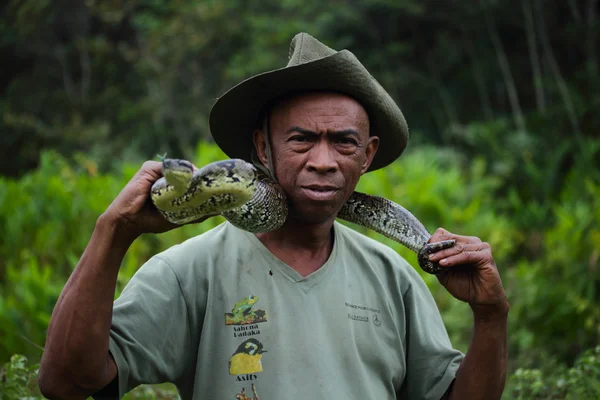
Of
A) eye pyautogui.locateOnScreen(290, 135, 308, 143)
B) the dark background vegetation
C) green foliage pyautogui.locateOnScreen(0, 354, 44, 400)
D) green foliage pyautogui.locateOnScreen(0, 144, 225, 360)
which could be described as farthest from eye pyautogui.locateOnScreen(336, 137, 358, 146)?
the dark background vegetation

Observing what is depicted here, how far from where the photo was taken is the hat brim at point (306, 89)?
9.63ft

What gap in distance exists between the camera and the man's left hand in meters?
2.96

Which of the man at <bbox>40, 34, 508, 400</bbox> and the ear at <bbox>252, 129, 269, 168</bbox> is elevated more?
the ear at <bbox>252, 129, 269, 168</bbox>

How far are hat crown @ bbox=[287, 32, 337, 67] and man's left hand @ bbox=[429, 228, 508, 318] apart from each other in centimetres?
90

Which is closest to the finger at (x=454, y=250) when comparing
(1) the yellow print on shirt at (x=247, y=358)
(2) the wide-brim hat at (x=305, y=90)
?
(2) the wide-brim hat at (x=305, y=90)

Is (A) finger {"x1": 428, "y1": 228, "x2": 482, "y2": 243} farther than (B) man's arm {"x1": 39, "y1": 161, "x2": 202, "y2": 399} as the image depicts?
Yes

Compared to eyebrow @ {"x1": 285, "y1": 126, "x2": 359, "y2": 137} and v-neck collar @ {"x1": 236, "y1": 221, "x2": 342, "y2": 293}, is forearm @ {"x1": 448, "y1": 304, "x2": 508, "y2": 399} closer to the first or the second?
v-neck collar @ {"x1": 236, "y1": 221, "x2": 342, "y2": 293}

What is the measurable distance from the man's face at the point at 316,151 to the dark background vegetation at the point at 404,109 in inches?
167

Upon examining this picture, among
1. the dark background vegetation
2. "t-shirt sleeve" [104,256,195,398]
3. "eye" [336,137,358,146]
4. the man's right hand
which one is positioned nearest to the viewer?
the man's right hand

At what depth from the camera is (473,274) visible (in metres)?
3.06

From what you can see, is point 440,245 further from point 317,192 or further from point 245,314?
point 245,314

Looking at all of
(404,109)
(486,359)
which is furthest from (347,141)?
(404,109)

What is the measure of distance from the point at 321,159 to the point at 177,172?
29.4 inches

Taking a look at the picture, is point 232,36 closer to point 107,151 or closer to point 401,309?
point 107,151
